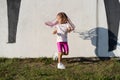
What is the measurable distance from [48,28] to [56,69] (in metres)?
1.17

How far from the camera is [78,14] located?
970 cm

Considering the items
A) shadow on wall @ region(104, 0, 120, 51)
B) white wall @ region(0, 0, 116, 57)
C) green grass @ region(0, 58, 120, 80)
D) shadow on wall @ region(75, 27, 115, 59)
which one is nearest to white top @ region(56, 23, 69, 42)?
white wall @ region(0, 0, 116, 57)

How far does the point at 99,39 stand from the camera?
32.1 ft

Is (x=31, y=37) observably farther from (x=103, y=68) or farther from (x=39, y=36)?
(x=103, y=68)

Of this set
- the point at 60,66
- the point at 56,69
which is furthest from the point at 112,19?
the point at 56,69

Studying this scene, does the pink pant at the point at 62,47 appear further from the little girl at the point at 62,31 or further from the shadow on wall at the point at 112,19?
the shadow on wall at the point at 112,19

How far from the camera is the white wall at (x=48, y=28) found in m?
9.70

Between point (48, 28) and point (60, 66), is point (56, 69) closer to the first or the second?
point (60, 66)

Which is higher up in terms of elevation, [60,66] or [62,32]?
[62,32]

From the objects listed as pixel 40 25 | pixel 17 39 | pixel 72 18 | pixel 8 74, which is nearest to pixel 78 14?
pixel 72 18

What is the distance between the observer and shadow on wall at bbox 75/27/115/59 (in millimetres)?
9750

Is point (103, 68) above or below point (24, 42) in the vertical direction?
below

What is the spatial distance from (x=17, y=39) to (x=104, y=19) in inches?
80.7

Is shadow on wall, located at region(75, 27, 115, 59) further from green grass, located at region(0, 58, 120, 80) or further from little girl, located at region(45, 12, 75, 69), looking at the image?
little girl, located at region(45, 12, 75, 69)
